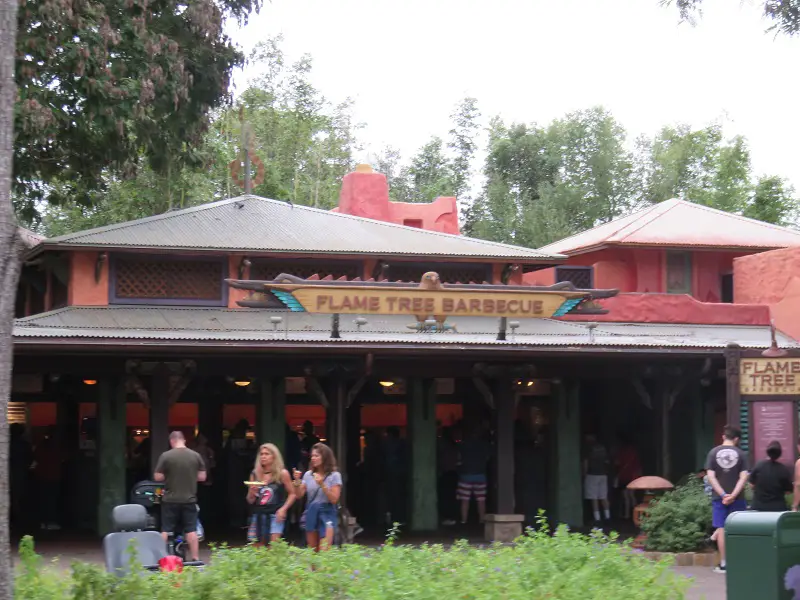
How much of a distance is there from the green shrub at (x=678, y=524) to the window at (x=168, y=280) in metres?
7.70

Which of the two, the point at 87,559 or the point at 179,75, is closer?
the point at 87,559

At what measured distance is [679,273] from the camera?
2628 centimetres

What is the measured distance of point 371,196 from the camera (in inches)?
1102

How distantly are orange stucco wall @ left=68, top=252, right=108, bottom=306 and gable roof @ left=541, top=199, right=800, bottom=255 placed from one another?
37.1 ft

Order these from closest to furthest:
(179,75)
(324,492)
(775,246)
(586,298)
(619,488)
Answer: (324,492) → (586,298) → (179,75) → (619,488) → (775,246)

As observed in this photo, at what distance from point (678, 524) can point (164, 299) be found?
8658 millimetres

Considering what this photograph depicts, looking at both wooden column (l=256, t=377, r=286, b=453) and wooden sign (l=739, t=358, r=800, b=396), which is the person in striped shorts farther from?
wooden sign (l=739, t=358, r=800, b=396)

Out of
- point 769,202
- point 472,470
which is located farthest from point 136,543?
point 769,202

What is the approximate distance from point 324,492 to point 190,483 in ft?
4.97

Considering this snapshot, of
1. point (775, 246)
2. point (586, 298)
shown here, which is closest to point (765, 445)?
point (586, 298)

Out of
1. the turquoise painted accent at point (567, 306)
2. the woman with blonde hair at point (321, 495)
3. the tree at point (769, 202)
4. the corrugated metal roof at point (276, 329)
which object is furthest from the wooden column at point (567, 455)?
the tree at point (769, 202)

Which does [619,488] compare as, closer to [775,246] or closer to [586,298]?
[586,298]

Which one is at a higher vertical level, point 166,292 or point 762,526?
point 166,292

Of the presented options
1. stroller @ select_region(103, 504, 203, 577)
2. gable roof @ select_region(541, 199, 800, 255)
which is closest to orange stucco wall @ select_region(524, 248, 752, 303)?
gable roof @ select_region(541, 199, 800, 255)
